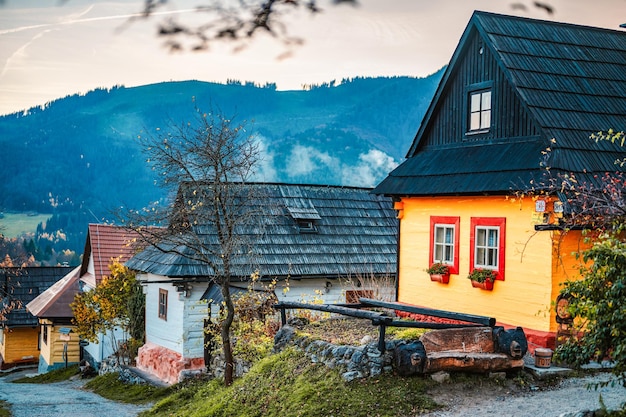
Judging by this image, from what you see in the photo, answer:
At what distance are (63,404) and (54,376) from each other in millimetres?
12396

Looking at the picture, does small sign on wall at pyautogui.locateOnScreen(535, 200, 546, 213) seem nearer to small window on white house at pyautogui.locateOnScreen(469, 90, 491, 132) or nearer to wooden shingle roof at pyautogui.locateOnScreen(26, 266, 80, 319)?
small window on white house at pyautogui.locateOnScreen(469, 90, 491, 132)

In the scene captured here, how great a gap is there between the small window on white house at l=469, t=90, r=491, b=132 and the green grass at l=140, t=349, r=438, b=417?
6210mm

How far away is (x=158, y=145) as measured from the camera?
49.8 feet

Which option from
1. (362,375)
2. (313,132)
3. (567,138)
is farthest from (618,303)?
(313,132)

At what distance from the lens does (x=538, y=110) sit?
43.3 ft

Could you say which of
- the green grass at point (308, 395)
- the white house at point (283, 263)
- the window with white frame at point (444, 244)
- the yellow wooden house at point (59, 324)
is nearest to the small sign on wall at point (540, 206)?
the window with white frame at point (444, 244)

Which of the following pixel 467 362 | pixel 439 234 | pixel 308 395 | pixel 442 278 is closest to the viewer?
pixel 467 362

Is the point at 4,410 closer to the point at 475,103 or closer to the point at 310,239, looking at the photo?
the point at 310,239

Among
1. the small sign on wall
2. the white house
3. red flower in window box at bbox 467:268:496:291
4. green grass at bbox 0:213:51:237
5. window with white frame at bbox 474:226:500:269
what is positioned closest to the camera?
the small sign on wall

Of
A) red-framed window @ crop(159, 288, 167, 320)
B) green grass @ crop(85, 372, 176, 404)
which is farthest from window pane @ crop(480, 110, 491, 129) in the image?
red-framed window @ crop(159, 288, 167, 320)

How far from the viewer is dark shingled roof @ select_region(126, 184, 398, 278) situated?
20.5 metres

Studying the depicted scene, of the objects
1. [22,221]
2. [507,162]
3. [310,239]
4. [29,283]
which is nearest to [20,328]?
[29,283]

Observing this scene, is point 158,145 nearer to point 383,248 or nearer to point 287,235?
point 287,235

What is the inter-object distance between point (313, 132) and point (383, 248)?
81615mm
